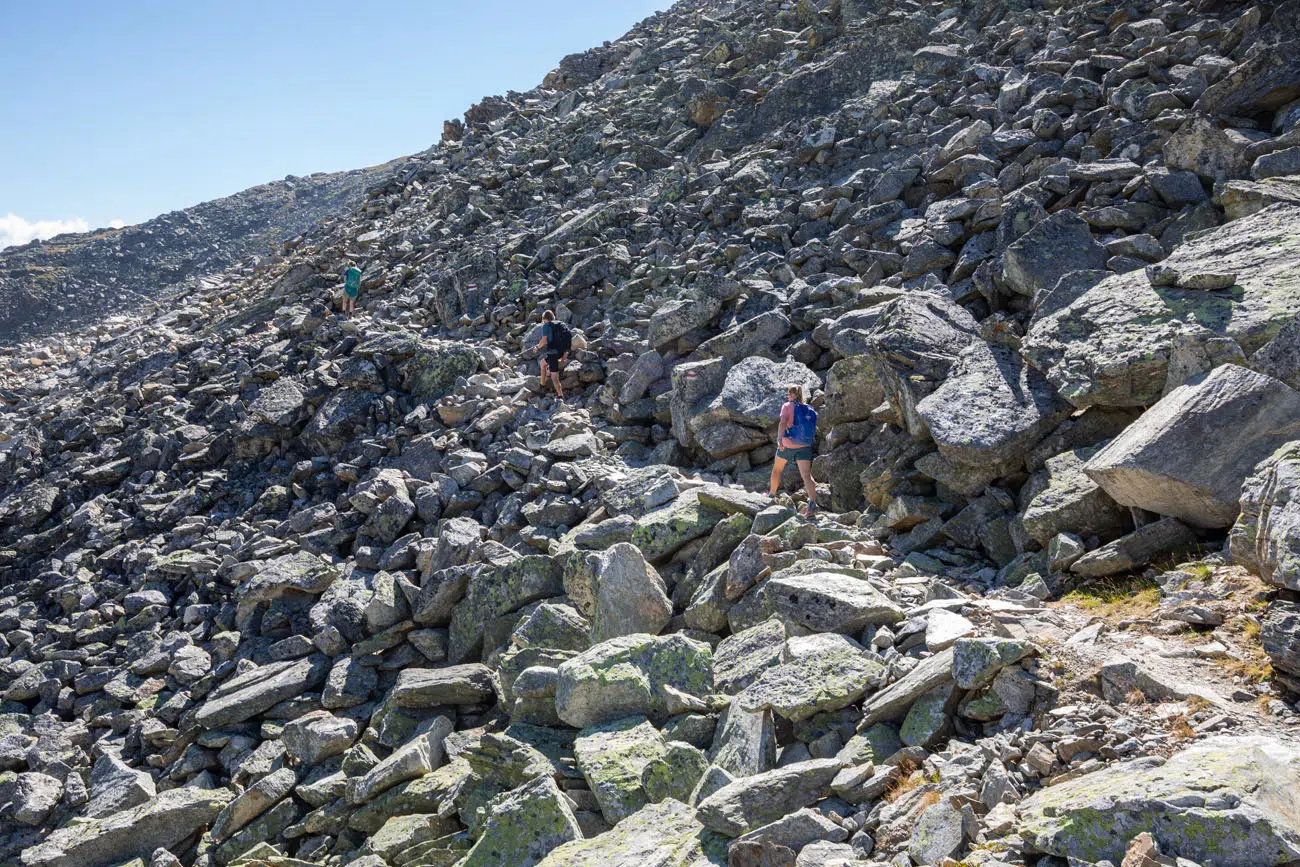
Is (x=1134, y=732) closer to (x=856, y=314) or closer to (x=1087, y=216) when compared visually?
(x=856, y=314)

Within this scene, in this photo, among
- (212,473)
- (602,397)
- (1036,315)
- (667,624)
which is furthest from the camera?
(212,473)

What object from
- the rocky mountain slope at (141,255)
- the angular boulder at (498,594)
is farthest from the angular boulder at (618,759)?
the rocky mountain slope at (141,255)

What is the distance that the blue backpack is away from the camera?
12.8 meters

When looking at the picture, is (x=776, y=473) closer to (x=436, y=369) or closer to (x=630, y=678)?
(x=630, y=678)

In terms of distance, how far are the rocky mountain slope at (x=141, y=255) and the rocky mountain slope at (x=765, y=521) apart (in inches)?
1429

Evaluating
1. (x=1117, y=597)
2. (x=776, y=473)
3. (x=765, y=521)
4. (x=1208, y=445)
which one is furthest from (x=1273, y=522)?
(x=776, y=473)

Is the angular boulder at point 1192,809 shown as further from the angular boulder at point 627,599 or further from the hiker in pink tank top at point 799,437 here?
the hiker in pink tank top at point 799,437

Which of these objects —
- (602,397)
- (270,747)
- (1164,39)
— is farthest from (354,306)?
(1164,39)

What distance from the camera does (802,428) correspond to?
42.2 feet

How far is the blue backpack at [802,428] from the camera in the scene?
12.8m

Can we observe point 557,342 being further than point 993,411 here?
Yes

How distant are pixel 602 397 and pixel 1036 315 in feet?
30.6

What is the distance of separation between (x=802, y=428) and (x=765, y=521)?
217cm

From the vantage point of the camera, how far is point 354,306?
91.7 feet
